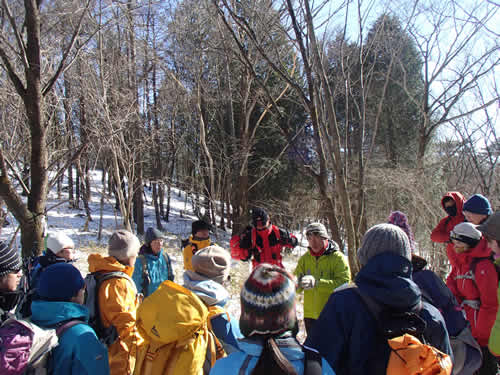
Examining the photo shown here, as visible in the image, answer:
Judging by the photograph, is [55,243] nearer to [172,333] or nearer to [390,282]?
[172,333]

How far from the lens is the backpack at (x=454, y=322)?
1.96 meters

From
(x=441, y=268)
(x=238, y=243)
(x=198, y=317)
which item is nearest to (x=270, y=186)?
(x=441, y=268)

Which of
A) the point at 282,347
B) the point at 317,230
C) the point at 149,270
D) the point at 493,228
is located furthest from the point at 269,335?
the point at 149,270

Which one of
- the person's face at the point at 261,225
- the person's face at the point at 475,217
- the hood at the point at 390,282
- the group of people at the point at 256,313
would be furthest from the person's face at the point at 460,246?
the person's face at the point at 261,225

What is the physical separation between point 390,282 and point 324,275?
79.1 inches

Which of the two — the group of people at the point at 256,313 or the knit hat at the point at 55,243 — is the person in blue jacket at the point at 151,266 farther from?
the group of people at the point at 256,313

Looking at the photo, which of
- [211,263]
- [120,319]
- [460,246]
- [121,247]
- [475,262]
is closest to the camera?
[211,263]

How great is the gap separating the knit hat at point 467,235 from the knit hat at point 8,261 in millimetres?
3325

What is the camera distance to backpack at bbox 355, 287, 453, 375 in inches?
49.7

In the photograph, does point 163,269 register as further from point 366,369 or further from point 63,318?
point 366,369

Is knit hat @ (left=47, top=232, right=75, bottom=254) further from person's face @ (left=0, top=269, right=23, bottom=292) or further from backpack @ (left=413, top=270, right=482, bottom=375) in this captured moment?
backpack @ (left=413, top=270, right=482, bottom=375)

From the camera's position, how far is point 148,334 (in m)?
1.71

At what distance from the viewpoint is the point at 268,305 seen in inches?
53.6

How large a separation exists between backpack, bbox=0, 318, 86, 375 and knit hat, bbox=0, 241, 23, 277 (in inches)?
21.1
